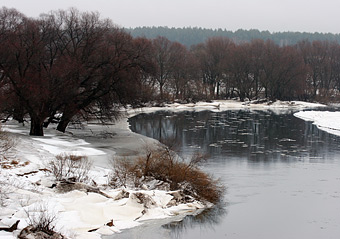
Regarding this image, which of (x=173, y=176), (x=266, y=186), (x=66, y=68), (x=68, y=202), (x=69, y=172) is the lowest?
(x=266, y=186)

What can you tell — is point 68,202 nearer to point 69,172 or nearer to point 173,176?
point 69,172

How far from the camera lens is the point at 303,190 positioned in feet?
57.9

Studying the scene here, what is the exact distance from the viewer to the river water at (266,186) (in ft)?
42.2

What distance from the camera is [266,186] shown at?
18391mm

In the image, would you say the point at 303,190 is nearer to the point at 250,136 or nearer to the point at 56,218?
the point at 56,218

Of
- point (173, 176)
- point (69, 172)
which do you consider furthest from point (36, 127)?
point (173, 176)

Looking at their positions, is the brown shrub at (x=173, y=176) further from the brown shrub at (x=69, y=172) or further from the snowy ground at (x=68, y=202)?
the brown shrub at (x=69, y=172)

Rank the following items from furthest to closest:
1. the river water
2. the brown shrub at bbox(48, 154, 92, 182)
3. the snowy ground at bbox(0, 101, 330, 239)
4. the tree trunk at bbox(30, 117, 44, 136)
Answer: the tree trunk at bbox(30, 117, 44, 136), the brown shrub at bbox(48, 154, 92, 182), the river water, the snowy ground at bbox(0, 101, 330, 239)

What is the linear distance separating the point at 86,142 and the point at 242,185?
12168 millimetres

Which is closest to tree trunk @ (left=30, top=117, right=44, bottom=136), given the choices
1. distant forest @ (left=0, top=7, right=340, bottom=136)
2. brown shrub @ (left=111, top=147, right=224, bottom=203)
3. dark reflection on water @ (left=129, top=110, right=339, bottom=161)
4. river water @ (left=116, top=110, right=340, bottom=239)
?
distant forest @ (left=0, top=7, right=340, bottom=136)

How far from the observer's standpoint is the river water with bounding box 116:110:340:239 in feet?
42.2

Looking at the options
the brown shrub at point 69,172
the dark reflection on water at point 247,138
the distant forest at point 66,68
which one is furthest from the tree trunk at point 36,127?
the brown shrub at point 69,172

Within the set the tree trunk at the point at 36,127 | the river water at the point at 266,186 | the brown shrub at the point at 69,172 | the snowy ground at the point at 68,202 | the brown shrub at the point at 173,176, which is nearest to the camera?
the snowy ground at the point at 68,202

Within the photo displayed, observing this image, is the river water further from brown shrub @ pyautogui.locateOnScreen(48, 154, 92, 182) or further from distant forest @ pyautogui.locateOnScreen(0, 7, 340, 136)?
distant forest @ pyautogui.locateOnScreen(0, 7, 340, 136)
